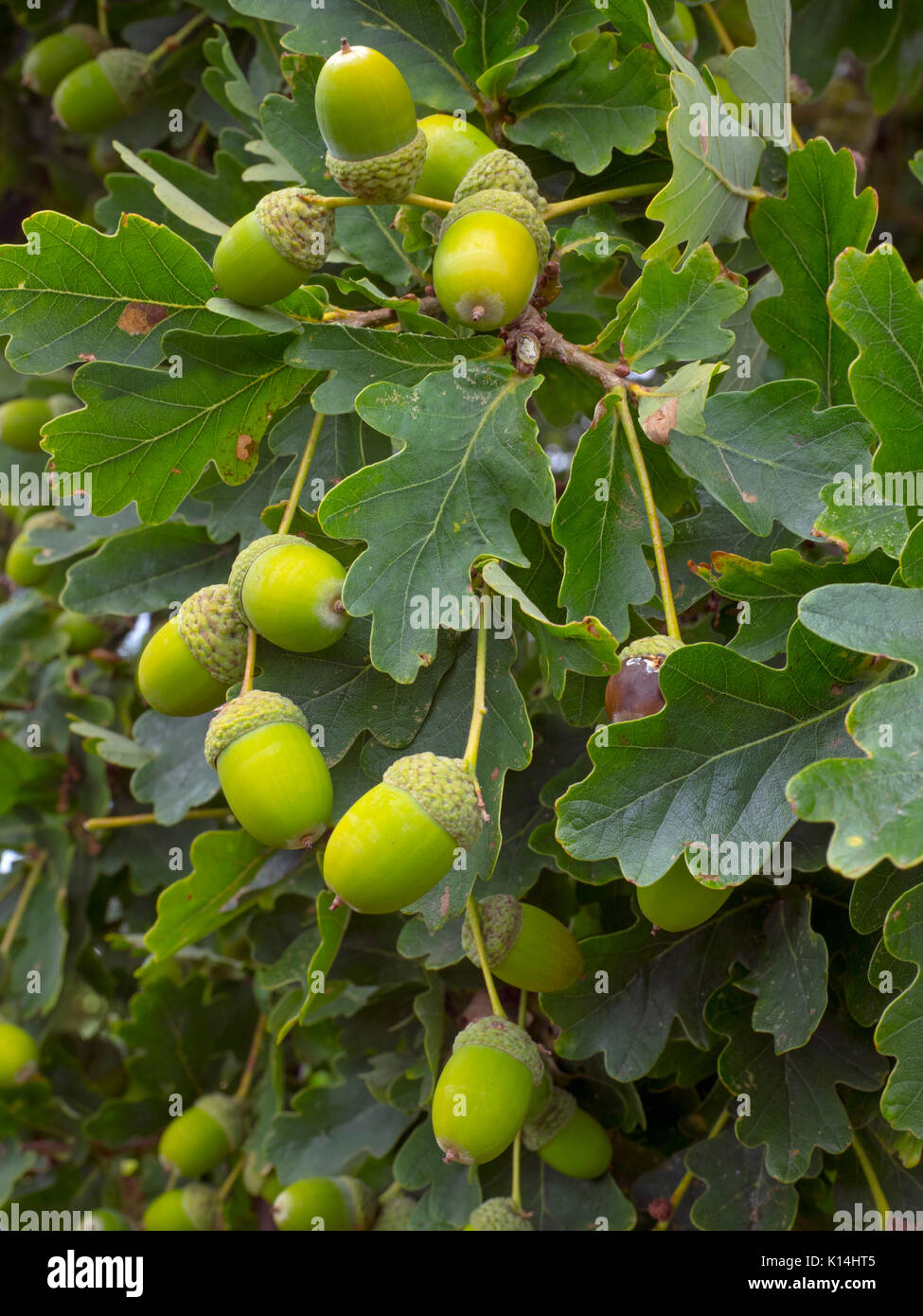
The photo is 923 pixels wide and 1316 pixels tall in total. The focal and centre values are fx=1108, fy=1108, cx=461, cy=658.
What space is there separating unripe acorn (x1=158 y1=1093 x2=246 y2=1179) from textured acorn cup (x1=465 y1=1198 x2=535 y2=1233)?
609mm

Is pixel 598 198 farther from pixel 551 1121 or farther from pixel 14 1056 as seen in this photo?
pixel 14 1056

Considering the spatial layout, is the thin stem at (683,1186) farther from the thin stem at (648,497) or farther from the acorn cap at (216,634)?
the acorn cap at (216,634)

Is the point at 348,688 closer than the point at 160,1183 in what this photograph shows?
Yes

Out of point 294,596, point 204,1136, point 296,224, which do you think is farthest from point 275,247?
point 204,1136

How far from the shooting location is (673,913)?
990mm

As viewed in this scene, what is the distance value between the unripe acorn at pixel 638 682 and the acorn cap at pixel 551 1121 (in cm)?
62

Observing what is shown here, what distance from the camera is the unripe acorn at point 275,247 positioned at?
3.39 ft

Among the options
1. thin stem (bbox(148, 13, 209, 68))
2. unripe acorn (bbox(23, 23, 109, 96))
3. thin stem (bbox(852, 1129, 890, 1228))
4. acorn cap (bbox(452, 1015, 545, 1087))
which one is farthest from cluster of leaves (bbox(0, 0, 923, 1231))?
unripe acorn (bbox(23, 23, 109, 96))

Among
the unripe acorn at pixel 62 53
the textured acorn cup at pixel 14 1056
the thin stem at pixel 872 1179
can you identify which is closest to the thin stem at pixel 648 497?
the thin stem at pixel 872 1179

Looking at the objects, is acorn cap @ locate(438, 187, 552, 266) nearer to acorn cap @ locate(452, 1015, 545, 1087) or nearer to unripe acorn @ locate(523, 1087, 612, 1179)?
acorn cap @ locate(452, 1015, 545, 1087)
